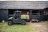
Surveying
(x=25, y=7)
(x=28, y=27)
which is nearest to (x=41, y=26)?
(x=28, y=27)

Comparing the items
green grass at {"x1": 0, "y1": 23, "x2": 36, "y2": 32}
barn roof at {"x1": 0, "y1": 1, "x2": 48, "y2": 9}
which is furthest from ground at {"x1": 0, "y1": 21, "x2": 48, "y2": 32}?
barn roof at {"x1": 0, "y1": 1, "x2": 48, "y2": 9}

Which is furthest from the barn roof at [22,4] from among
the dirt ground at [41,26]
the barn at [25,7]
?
the dirt ground at [41,26]

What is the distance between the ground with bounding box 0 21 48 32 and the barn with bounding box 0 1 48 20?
81mm

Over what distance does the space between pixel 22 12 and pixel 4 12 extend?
0.18 metres

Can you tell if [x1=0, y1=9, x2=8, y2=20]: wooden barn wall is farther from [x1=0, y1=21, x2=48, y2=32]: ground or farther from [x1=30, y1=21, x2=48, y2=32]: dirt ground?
[x1=30, y1=21, x2=48, y2=32]: dirt ground

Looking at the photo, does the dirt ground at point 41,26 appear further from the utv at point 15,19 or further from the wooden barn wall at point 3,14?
the wooden barn wall at point 3,14

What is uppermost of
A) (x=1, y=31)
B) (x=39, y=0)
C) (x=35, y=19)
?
(x=39, y=0)

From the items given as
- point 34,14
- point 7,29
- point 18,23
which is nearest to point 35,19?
point 34,14

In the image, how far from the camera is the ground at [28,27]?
4.58ft

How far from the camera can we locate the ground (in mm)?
1396

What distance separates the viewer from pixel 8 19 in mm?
1407

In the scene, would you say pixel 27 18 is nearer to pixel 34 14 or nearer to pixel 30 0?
pixel 34 14

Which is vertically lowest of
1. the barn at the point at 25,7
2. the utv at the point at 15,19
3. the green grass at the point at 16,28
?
the green grass at the point at 16,28

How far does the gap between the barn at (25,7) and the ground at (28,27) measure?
81 mm
